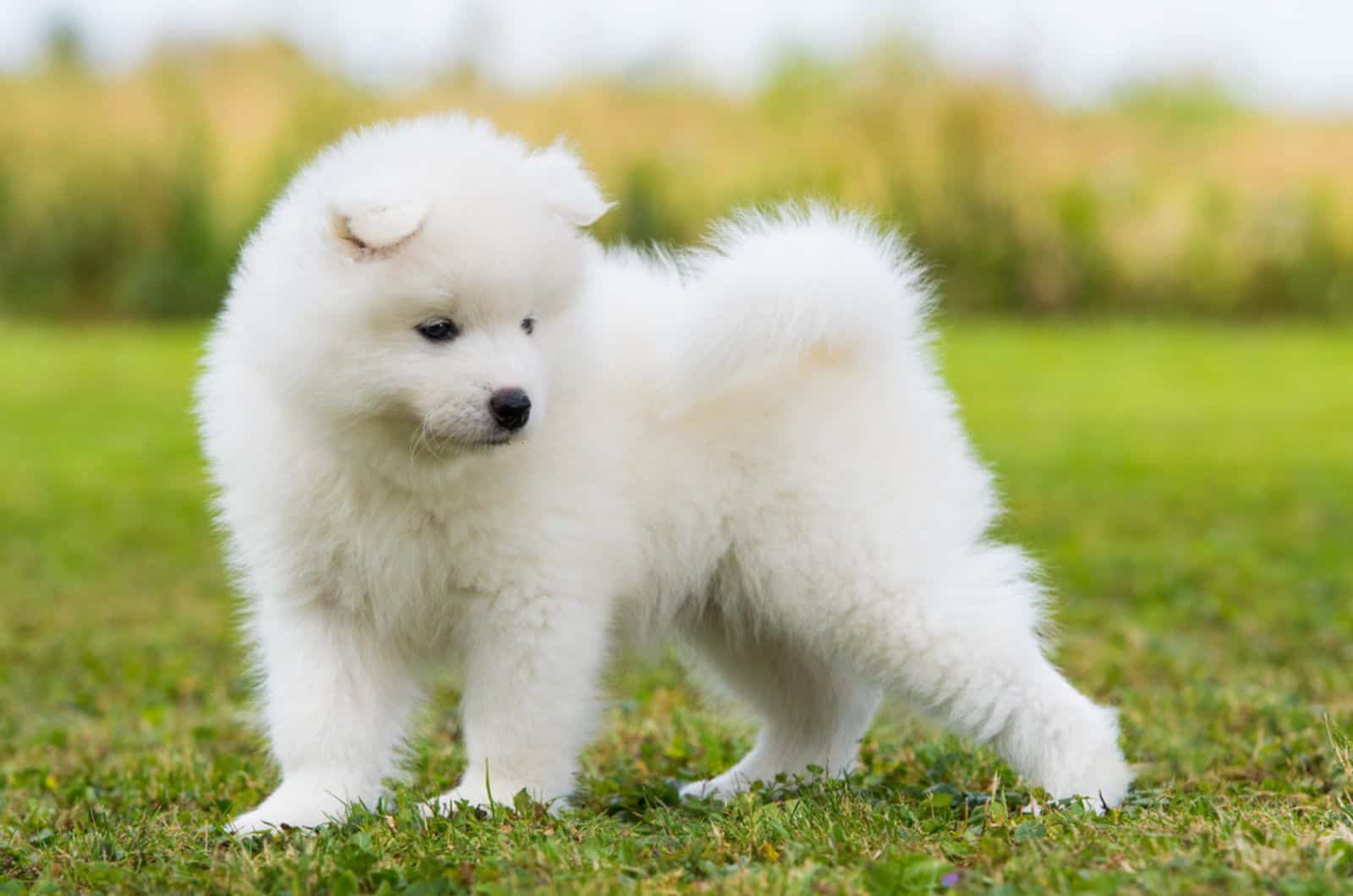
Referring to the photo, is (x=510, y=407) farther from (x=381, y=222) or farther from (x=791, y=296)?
(x=791, y=296)

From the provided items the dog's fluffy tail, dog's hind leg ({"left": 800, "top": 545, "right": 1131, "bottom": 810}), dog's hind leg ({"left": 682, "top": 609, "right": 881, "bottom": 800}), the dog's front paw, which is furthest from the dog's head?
dog's hind leg ({"left": 682, "top": 609, "right": 881, "bottom": 800})

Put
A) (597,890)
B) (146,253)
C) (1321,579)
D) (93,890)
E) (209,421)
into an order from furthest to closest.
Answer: (146,253), (1321,579), (209,421), (93,890), (597,890)

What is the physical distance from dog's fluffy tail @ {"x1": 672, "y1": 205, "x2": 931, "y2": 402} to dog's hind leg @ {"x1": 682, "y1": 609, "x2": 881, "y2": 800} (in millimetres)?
880

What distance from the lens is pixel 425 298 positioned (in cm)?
355

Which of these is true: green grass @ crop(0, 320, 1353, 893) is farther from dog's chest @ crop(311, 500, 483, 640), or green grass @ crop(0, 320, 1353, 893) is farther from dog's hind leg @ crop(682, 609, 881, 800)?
dog's chest @ crop(311, 500, 483, 640)

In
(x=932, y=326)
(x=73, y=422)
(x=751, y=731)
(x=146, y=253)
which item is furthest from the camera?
(x=146, y=253)

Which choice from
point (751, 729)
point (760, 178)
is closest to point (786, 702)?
point (751, 729)

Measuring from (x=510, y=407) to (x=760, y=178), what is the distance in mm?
15674

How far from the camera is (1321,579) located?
7.78m

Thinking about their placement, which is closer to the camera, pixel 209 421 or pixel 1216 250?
pixel 209 421

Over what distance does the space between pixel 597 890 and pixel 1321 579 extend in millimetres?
5714

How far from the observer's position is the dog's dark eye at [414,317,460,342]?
3.60 meters

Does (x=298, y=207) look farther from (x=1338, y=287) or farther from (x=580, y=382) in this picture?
(x=1338, y=287)

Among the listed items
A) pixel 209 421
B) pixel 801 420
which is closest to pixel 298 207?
pixel 209 421
